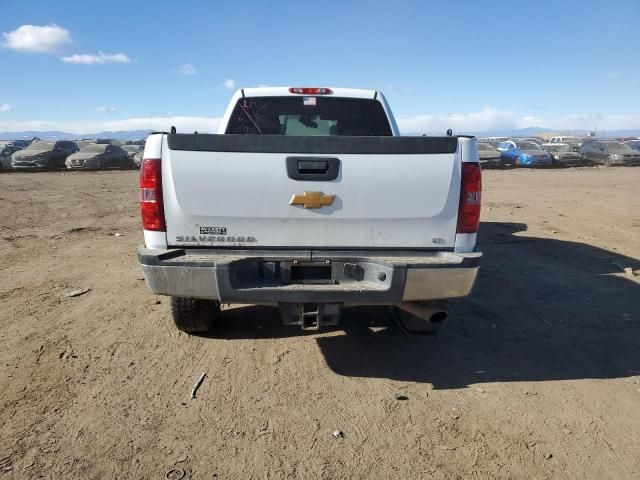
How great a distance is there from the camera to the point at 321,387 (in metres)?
3.34

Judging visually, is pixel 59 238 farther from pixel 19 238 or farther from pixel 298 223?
pixel 298 223

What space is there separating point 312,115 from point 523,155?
25238mm

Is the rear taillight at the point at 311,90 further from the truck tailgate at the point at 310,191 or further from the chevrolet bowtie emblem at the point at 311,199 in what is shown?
the chevrolet bowtie emblem at the point at 311,199

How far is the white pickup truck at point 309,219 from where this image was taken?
9.60 ft

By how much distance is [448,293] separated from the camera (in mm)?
3039

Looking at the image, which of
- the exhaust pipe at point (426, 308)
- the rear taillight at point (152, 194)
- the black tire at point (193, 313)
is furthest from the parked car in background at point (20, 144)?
the exhaust pipe at point (426, 308)

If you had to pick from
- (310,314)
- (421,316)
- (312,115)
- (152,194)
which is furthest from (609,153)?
(152,194)

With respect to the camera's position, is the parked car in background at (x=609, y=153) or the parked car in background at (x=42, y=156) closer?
the parked car in background at (x=42, y=156)

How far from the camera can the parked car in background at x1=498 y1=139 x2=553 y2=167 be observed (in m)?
26.8

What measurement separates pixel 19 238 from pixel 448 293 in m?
7.49

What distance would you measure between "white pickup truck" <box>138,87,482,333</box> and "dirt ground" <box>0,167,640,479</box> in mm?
699

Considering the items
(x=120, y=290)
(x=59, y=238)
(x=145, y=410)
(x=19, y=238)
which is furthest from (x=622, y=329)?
(x=19, y=238)

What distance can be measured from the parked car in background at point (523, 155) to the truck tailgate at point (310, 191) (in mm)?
26393

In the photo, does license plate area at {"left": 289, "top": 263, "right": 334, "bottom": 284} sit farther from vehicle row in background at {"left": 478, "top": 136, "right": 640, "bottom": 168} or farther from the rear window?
vehicle row in background at {"left": 478, "top": 136, "right": 640, "bottom": 168}
